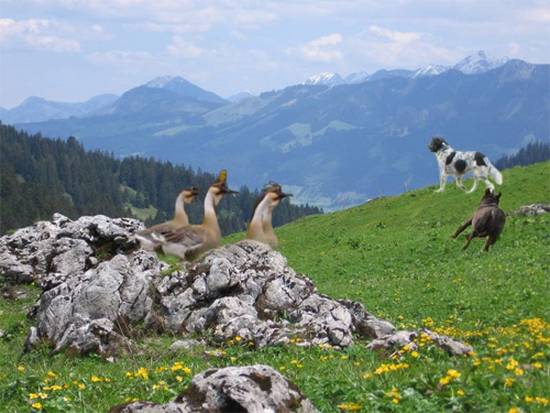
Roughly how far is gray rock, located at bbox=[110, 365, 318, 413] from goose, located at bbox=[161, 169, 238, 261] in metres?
10.8

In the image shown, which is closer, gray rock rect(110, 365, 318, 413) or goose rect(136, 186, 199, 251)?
gray rock rect(110, 365, 318, 413)

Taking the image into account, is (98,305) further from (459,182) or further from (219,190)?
(459,182)

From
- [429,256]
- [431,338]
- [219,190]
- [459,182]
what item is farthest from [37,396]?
[459,182]

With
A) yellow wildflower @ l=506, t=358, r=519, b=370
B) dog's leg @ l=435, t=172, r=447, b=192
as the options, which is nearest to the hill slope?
dog's leg @ l=435, t=172, r=447, b=192

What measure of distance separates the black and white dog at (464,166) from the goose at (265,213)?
110 ft

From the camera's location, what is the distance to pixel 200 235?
66.7 ft

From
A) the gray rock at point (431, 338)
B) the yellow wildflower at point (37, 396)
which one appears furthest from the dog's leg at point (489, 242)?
the yellow wildflower at point (37, 396)

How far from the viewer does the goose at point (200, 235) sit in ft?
64.2

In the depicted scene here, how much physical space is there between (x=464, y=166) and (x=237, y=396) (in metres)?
Answer: 45.7

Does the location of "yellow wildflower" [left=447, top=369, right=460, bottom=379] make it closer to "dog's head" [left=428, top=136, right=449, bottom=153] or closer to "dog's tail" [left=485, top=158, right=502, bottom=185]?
"dog's tail" [left=485, top=158, right=502, bottom=185]

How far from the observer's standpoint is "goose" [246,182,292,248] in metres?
19.2

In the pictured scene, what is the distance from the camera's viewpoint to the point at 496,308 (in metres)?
22.9

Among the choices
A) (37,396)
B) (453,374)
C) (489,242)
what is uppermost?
(453,374)

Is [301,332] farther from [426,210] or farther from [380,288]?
[426,210]
